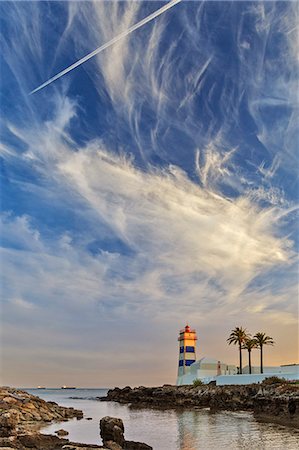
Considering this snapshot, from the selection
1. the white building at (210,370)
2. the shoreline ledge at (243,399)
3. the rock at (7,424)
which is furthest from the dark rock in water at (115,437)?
the white building at (210,370)

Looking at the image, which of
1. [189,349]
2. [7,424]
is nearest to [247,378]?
[189,349]

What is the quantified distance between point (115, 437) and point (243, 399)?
122 feet

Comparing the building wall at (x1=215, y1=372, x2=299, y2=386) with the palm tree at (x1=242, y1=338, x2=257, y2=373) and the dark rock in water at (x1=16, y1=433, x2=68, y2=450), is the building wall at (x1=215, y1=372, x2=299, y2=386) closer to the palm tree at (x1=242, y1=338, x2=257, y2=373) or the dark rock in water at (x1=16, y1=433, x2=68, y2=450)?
the palm tree at (x1=242, y1=338, x2=257, y2=373)

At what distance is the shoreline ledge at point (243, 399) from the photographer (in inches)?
1615

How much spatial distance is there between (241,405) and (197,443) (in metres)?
31.1

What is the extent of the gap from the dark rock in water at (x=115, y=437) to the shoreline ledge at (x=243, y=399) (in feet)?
55.4

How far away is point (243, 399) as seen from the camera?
54.4 meters

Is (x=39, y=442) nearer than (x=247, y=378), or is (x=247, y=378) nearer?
(x=39, y=442)

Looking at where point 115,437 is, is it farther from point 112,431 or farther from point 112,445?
point 112,445

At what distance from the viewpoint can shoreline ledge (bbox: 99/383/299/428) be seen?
4103cm

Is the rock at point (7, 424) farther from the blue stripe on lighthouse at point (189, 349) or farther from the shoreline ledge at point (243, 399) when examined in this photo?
the blue stripe on lighthouse at point (189, 349)

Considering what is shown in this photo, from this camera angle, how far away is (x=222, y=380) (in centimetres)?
6706

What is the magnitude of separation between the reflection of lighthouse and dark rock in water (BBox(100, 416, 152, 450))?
68.6 metres

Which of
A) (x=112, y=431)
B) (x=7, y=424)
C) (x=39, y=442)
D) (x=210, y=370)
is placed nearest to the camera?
(x=39, y=442)
